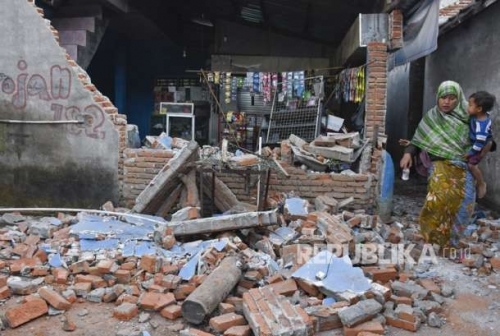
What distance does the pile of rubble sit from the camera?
374 cm

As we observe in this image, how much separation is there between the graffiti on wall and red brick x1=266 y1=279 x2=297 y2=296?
389 cm

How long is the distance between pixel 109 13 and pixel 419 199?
21.4 ft

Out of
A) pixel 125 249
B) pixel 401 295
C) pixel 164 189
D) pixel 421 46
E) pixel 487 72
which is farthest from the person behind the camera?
pixel 487 72

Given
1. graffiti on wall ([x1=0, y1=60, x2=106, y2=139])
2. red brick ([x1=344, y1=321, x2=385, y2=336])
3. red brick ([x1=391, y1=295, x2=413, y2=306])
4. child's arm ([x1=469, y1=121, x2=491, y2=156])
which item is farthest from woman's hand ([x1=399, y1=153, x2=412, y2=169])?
graffiti on wall ([x1=0, y1=60, x2=106, y2=139])

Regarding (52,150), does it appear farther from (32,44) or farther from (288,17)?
(288,17)

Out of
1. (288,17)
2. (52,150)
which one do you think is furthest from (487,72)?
(52,150)

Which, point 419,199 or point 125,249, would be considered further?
point 419,199

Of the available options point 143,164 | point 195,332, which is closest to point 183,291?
point 195,332

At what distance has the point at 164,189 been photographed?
609cm

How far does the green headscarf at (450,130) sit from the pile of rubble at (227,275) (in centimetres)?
120

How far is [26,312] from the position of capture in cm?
385

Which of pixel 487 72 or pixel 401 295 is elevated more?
pixel 487 72

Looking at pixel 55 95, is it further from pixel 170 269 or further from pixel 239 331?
pixel 239 331

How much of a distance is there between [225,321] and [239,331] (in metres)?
0.18
